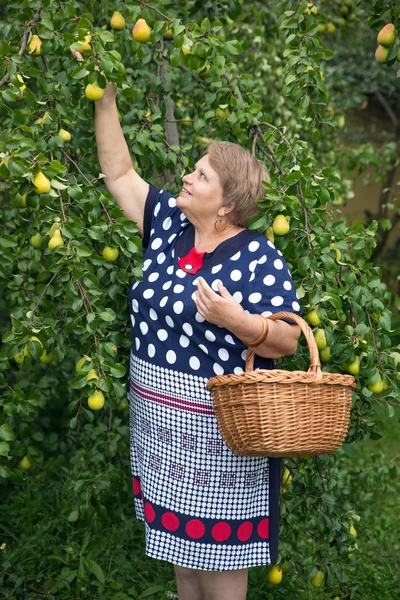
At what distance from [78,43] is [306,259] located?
0.80m

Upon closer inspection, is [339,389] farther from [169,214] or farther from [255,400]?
[169,214]

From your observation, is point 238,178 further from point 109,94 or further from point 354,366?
point 354,366

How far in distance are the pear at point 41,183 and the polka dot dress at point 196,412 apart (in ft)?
1.24

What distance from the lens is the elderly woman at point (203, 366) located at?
1.99 meters

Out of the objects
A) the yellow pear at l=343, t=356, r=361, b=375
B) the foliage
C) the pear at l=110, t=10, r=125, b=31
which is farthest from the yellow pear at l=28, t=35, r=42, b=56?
the yellow pear at l=343, t=356, r=361, b=375

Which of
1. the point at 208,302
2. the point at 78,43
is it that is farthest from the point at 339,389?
the point at 78,43

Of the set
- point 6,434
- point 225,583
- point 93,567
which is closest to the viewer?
point 6,434

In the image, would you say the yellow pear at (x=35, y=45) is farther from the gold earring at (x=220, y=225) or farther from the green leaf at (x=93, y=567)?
the green leaf at (x=93, y=567)

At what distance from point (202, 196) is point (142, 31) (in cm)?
55

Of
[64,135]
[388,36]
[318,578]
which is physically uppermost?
[388,36]

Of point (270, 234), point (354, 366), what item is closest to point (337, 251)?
point (270, 234)

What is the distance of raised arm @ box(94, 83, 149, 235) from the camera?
2.18 m

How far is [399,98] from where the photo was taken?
6.96 m

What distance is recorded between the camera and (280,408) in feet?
5.94
